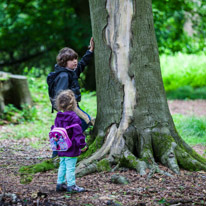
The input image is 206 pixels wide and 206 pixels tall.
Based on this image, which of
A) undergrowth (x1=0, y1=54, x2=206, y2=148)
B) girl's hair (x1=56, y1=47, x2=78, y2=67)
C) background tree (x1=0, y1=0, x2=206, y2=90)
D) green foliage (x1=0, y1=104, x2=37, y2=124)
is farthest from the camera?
background tree (x1=0, y1=0, x2=206, y2=90)

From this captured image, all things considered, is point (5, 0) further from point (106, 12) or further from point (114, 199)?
point (114, 199)

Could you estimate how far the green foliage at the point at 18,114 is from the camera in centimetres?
937

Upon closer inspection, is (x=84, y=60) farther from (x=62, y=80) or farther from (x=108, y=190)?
(x=108, y=190)

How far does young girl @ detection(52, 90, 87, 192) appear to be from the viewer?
12.3 ft

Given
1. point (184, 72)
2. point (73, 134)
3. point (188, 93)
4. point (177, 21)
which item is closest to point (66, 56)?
point (73, 134)

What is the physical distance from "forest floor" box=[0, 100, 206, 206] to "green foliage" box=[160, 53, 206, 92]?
37.7 ft

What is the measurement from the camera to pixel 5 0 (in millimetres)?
13094

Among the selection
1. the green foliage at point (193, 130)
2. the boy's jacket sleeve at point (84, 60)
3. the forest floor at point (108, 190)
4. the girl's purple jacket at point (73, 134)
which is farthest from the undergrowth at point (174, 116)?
the girl's purple jacket at point (73, 134)

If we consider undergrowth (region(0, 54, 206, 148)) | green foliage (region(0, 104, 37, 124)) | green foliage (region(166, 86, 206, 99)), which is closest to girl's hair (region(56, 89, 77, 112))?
undergrowth (region(0, 54, 206, 148))

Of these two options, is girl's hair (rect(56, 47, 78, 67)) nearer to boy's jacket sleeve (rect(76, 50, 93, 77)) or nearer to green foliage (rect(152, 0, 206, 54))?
boy's jacket sleeve (rect(76, 50, 93, 77))

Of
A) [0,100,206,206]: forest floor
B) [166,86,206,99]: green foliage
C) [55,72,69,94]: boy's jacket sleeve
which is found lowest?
[0,100,206,206]: forest floor

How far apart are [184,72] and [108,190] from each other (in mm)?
13065

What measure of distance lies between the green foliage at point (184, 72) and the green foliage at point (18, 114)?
7824mm

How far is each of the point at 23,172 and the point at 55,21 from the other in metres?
10.2
